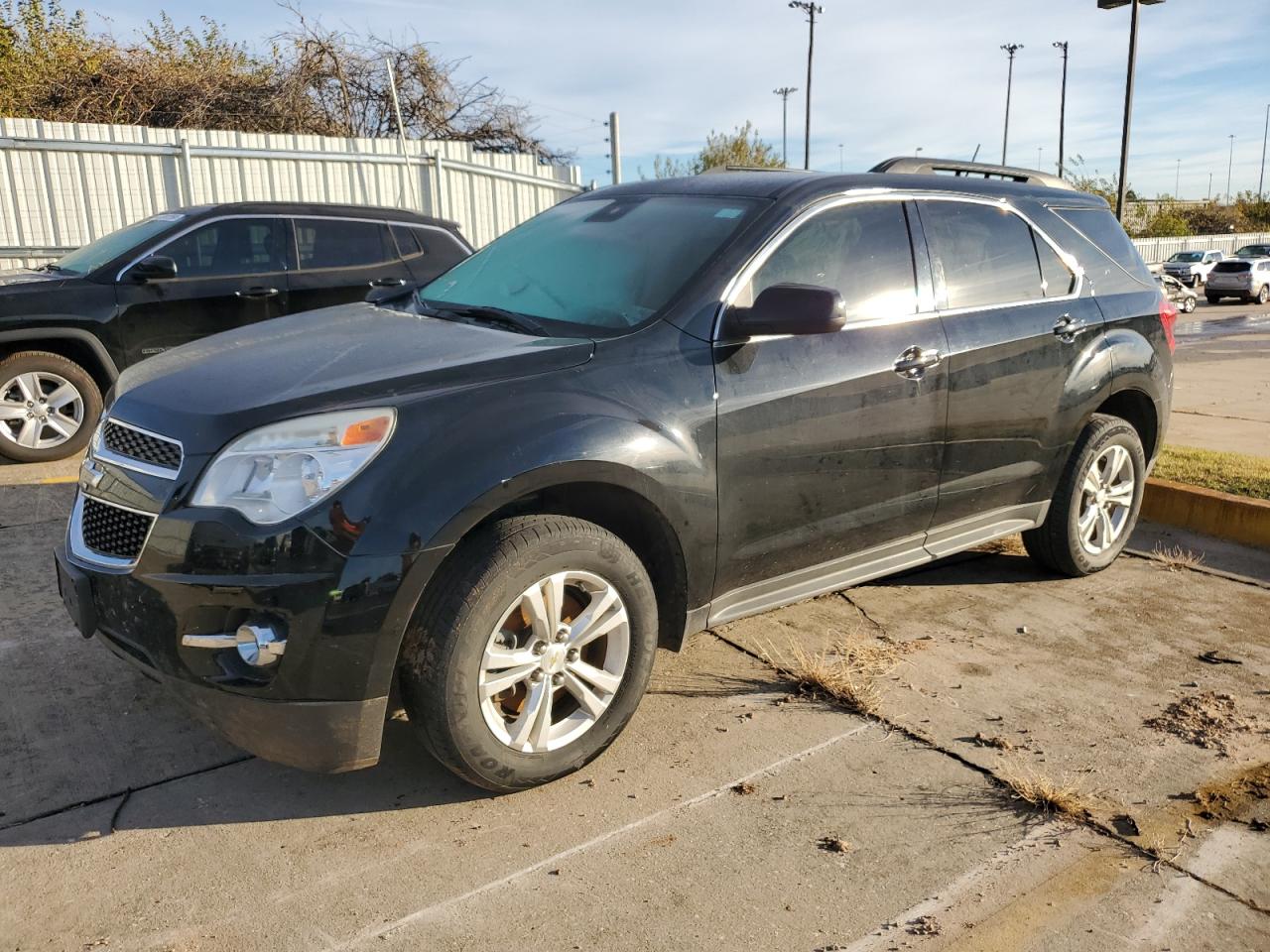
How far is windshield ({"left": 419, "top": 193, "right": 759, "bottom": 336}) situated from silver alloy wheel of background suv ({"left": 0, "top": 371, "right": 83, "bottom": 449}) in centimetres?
410

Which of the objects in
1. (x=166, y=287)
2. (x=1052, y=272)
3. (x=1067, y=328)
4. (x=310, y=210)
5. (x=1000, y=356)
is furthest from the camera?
(x=310, y=210)

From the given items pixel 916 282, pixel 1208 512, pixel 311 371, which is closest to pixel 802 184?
pixel 916 282

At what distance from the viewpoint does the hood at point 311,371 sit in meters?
2.86

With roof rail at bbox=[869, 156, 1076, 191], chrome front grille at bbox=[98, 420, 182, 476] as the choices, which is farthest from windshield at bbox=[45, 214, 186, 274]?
roof rail at bbox=[869, 156, 1076, 191]

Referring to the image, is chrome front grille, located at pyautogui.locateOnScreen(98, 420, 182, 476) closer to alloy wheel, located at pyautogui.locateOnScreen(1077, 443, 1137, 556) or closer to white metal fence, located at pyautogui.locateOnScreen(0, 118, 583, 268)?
alloy wheel, located at pyautogui.locateOnScreen(1077, 443, 1137, 556)

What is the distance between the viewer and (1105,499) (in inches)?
201

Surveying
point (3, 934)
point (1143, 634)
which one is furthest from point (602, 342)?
point (1143, 634)

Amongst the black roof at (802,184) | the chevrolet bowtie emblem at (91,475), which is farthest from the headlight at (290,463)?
the black roof at (802,184)

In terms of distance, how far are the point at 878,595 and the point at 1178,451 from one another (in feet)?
11.9

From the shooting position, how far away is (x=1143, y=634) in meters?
4.49

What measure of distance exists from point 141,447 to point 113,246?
543 centimetres

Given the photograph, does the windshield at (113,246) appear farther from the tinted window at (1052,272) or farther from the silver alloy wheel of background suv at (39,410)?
the tinted window at (1052,272)

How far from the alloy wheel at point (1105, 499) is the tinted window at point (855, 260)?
154 cm

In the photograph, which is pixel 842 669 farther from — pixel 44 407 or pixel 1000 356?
pixel 44 407
